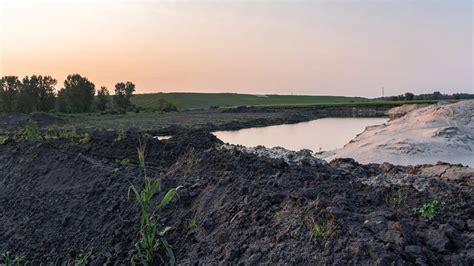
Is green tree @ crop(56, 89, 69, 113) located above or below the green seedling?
above

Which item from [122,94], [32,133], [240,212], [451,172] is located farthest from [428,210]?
[122,94]

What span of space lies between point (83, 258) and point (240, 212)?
185 cm

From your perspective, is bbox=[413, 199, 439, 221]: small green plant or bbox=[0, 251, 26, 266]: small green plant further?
bbox=[0, 251, 26, 266]: small green plant

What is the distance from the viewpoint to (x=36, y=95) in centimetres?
4981

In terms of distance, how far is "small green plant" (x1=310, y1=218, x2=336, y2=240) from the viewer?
375 cm

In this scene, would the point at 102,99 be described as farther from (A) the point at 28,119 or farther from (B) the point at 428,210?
(B) the point at 428,210

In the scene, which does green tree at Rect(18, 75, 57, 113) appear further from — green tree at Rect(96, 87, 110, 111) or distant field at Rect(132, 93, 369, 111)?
distant field at Rect(132, 93, 369, 111)

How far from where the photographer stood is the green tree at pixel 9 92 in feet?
158

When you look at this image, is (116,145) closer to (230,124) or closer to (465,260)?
(465,260)

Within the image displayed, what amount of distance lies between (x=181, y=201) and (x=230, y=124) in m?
26.4

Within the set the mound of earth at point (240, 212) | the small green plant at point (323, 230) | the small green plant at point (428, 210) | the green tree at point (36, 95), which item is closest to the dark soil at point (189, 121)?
the green tree at point (36, 95)

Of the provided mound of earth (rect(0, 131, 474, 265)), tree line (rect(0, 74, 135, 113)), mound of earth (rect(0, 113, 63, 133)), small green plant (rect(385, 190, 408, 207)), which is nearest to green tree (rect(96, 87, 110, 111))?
tree line (rect(0, 74, 135, 113))

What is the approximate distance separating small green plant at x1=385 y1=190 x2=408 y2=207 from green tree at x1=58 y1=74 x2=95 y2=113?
166ft

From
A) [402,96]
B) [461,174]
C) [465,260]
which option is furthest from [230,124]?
[402,96]
